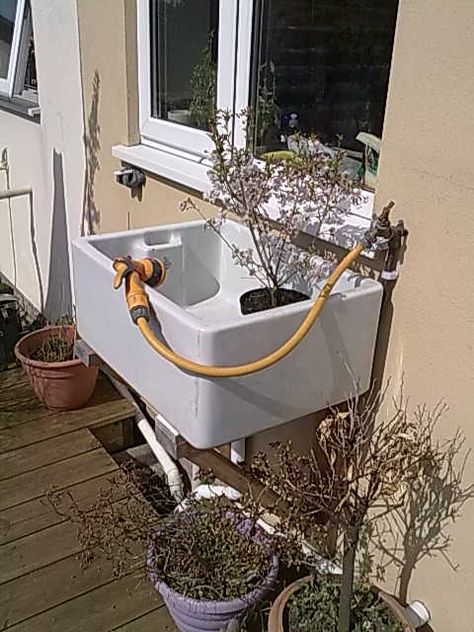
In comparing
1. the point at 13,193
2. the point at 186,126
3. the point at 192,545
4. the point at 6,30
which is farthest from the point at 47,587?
the point at 6,30

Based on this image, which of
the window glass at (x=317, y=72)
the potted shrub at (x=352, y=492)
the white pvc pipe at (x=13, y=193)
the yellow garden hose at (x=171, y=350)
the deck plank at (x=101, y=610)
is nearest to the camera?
the yellow garden hose at (x=171, y=350)

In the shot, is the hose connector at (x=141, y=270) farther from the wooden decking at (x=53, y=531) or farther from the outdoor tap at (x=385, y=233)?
the wooden decking at (x=53, y=531)

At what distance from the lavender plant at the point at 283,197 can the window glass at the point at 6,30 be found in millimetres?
2131

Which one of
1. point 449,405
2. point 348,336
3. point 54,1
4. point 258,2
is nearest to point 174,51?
point 258,2

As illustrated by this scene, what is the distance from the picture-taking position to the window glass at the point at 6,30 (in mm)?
3037

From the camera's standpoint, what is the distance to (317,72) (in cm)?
162

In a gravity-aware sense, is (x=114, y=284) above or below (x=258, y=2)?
below

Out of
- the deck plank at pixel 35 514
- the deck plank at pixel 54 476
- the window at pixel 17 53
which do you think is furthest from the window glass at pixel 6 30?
the deck plank at pixel 35 514

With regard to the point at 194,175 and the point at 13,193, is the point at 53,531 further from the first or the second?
the point at 13,193

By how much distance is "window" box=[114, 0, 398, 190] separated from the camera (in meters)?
1.47

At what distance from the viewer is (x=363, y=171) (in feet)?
→ 4.79

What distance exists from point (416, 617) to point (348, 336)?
64 cm

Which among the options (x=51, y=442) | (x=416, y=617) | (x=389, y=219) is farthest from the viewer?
(x=51, y=442)

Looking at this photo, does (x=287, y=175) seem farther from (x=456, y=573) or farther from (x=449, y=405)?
(x=456, y=573)
